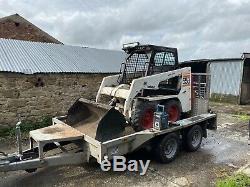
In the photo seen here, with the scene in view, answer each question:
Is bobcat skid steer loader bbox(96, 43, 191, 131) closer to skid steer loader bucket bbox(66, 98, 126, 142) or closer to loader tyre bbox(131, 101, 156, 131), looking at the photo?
loader tyre bbox(131, 101, 156, 131)

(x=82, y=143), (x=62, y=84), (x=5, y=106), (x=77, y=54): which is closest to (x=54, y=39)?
(x=77, y=54)

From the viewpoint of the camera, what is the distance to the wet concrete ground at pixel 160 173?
5164 millimetres

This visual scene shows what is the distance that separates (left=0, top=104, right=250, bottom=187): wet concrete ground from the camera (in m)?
5.16

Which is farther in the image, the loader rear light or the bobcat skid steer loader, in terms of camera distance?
the loader rear light

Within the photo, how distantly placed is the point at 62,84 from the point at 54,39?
7.50 metres

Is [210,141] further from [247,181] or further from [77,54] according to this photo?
[77,54]

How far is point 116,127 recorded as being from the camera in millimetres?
5355

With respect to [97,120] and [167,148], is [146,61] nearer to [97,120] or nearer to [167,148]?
[97,120]

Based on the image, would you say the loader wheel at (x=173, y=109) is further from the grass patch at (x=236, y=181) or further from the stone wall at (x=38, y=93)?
the stone wall at (x=38, y=93)

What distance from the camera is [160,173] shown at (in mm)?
5555

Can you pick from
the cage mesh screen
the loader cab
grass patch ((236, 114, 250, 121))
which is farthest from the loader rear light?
grass patch ((236, 114, 250, 121))

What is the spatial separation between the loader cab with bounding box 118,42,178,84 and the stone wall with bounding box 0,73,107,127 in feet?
10.5

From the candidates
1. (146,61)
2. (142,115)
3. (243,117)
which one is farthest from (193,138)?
(243,117)

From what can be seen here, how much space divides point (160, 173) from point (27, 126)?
5.08 m
